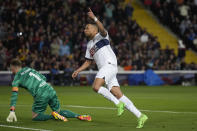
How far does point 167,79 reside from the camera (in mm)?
31359

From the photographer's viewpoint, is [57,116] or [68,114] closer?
[57,116]

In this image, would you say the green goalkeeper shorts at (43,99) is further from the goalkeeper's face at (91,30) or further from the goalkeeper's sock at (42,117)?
the goalkeeper's face at (91,30)

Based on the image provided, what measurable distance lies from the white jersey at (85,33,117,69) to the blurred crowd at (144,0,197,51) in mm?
22590

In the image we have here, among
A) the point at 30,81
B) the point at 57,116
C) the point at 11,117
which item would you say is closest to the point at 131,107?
the point at 57,116

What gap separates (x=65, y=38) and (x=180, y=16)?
8.48 metres

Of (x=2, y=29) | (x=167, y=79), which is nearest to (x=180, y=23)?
(x=167, y=79)

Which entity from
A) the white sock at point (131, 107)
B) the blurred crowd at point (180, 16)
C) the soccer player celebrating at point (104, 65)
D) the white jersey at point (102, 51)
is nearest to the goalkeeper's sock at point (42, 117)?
the soccer player celebrating at point (104, 65)

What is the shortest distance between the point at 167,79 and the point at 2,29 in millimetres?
9717

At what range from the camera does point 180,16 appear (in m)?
35.7

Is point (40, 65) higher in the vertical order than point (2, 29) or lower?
lower

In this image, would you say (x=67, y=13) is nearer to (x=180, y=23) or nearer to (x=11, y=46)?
(x=11, y=46)

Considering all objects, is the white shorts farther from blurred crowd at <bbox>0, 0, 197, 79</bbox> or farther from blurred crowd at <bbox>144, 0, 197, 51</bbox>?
blurred crowd at <bbox>144, 0, 197, 51</bbox>

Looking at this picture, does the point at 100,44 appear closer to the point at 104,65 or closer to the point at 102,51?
the point at 102,51

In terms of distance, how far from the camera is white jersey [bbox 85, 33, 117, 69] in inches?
467
